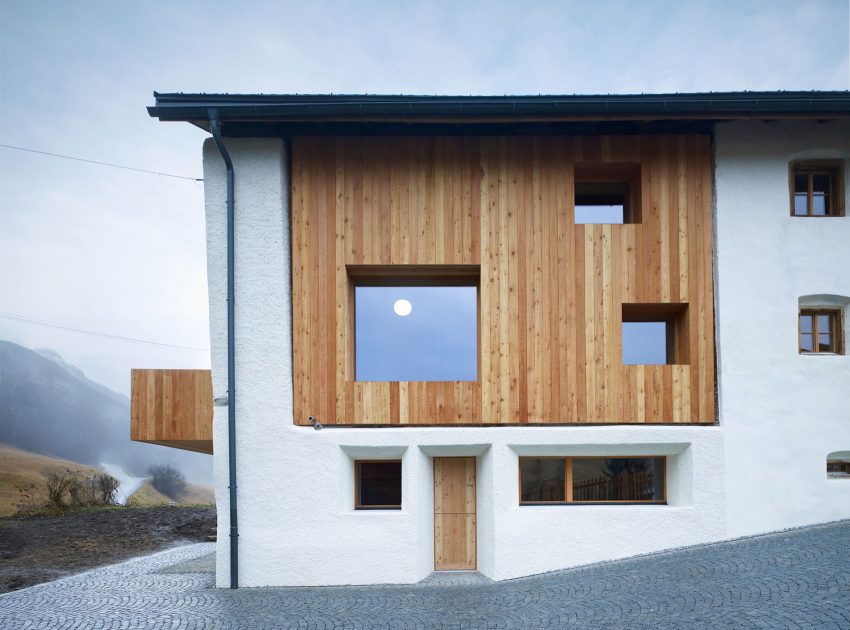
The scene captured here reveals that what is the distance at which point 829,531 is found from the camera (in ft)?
23.8

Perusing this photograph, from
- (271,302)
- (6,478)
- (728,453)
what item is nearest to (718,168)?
(728,453)

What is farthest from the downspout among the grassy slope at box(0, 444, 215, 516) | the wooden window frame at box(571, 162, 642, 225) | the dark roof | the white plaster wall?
the grassy slope at box(0, 444, 215, 516)

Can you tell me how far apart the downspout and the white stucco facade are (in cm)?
12

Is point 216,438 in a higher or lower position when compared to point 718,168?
lower

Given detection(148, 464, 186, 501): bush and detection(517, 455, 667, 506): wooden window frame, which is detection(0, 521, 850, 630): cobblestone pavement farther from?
detection(148, 464, 186, 501): bush

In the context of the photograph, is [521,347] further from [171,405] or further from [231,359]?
[171,405]

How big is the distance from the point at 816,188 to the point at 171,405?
11675 millimetres

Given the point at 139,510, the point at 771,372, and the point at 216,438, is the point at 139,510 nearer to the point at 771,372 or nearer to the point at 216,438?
the point at 216,438

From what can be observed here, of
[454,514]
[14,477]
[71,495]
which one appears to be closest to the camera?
[454,514]

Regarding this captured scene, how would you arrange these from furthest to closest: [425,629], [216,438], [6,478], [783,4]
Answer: [6,478] < [783,4] < [216,438] < [425,629]

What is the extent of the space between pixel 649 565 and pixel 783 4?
1723 centimetres

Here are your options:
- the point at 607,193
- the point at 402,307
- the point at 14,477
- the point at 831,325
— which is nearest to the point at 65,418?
the point at 14,477

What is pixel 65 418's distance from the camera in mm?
51562

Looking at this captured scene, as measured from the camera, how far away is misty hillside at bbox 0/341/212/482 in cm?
4638
